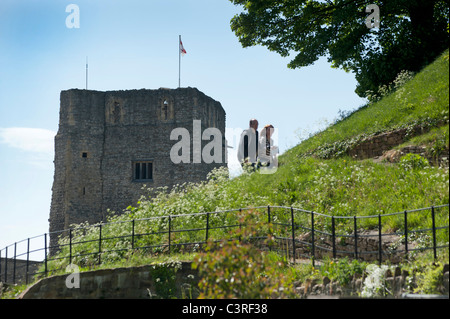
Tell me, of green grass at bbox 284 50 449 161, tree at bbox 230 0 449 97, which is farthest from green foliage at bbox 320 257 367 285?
tree at bbox 230 0 449 97

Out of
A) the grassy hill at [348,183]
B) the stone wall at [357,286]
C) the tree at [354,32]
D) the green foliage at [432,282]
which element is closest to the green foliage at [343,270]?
the stone wall at [357,286]

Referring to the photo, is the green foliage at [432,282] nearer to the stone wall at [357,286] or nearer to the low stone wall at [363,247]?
the stone wall at [357,286]

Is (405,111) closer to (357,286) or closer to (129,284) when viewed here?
(357,286)

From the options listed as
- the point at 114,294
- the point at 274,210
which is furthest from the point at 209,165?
the point at 114,294

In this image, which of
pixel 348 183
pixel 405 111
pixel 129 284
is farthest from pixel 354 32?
pixel 129 284

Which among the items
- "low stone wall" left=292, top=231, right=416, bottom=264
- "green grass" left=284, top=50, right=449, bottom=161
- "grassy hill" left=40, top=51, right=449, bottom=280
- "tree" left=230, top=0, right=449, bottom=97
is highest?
"tree" left=230, top=0, right=449, bottom=97

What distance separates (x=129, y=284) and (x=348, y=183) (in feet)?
21.7

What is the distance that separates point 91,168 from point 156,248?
17611 millimetres

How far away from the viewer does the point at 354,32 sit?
22.4m

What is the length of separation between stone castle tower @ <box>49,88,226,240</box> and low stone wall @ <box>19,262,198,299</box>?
1635cm

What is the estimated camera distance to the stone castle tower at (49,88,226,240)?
29.3 m

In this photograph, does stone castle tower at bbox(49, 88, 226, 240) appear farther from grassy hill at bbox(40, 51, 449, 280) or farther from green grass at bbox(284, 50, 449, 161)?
green grass at bbox(284, 50, 449, 161)

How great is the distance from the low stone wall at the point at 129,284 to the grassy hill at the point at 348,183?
1.27 m

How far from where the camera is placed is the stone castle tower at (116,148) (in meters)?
29.3
